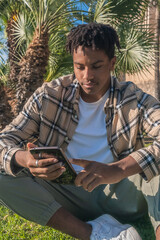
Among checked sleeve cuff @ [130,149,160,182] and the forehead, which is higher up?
the forehead

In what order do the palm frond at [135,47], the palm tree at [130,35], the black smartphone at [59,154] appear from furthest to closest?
the palm frond at [135,47] → the palm tree at [130,35] → the black smartphone at [59,154]

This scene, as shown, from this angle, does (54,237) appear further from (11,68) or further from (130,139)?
(11,68)

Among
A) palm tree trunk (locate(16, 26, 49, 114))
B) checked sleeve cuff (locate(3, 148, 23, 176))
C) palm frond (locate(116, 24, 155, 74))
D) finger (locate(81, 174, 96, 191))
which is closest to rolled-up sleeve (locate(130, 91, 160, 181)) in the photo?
finger (locate(81, 174, 96, 191))

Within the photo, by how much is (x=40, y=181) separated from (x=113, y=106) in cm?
72

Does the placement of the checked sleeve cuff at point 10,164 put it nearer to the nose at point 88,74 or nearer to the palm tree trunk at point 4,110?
the nose at point 88,74

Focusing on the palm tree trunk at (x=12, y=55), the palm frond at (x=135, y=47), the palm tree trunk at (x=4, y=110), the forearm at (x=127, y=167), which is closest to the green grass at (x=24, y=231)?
the forearm at (x=127, y=167)

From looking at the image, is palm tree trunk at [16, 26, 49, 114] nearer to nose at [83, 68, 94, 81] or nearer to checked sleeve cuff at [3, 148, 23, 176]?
nose at [83, 68, 94, 81]

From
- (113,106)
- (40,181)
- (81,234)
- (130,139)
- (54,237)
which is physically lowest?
(54,237)

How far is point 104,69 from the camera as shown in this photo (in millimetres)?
2188

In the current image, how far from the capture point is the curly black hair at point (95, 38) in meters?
2.14

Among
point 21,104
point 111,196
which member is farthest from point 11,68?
point 111,196

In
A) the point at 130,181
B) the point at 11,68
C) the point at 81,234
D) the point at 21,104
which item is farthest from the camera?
the point at 11,68

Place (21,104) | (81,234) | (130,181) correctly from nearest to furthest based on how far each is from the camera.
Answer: (81,234) < (130,181) < (21,104)

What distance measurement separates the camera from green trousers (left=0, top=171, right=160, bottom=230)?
6.27ft
